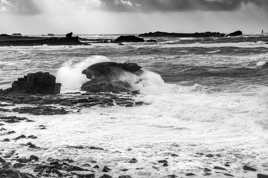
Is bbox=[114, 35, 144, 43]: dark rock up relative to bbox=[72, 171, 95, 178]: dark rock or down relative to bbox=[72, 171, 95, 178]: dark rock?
up

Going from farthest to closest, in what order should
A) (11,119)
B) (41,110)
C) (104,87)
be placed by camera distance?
1. (104,87)
2. (41,110)
3. (11,119)

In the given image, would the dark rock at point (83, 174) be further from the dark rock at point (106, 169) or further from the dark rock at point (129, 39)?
the dark rock at point (129, 39)

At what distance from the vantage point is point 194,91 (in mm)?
15594

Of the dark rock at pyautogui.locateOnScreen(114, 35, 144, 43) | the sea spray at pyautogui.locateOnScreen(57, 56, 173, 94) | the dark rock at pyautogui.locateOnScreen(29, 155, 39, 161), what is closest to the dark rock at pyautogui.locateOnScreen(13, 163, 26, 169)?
the dark rock at pyautogui.locateOnScreen(29, 155, 39, 161)

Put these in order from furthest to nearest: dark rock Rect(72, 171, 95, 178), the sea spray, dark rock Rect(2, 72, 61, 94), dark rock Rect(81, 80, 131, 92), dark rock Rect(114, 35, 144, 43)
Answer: dark rock Rect(114, 35, 144, 43), the sea spray, dark rock Rect(81, 80, 131, 92), dark rock Rect(2, 72, 61, 94), dark rock Rect(72, 171, 95, 178)

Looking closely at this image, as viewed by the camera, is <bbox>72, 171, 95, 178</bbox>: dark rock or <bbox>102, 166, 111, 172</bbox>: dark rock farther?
<bbox>102, 166, 111, 172</bbox>: dark rock

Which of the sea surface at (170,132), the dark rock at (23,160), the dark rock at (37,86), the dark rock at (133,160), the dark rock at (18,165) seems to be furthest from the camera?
the dark rock at (37,86)

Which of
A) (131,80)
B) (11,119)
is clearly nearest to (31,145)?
(11,119)

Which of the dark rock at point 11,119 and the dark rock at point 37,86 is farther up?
the dark rock at point 37,86

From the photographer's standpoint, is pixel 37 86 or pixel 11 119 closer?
pixel 11 119

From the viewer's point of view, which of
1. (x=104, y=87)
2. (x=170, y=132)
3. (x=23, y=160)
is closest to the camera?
(x=23, y=160)

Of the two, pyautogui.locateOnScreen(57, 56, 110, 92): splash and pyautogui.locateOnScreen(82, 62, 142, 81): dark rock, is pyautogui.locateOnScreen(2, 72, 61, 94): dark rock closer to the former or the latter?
pyautogui.locateOnScreen(57, 56, 110, 92): splash

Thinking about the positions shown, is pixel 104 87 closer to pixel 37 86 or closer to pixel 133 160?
pixel 37 86

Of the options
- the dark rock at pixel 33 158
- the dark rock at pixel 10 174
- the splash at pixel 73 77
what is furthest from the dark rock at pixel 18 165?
the splash at pixel 73 77
